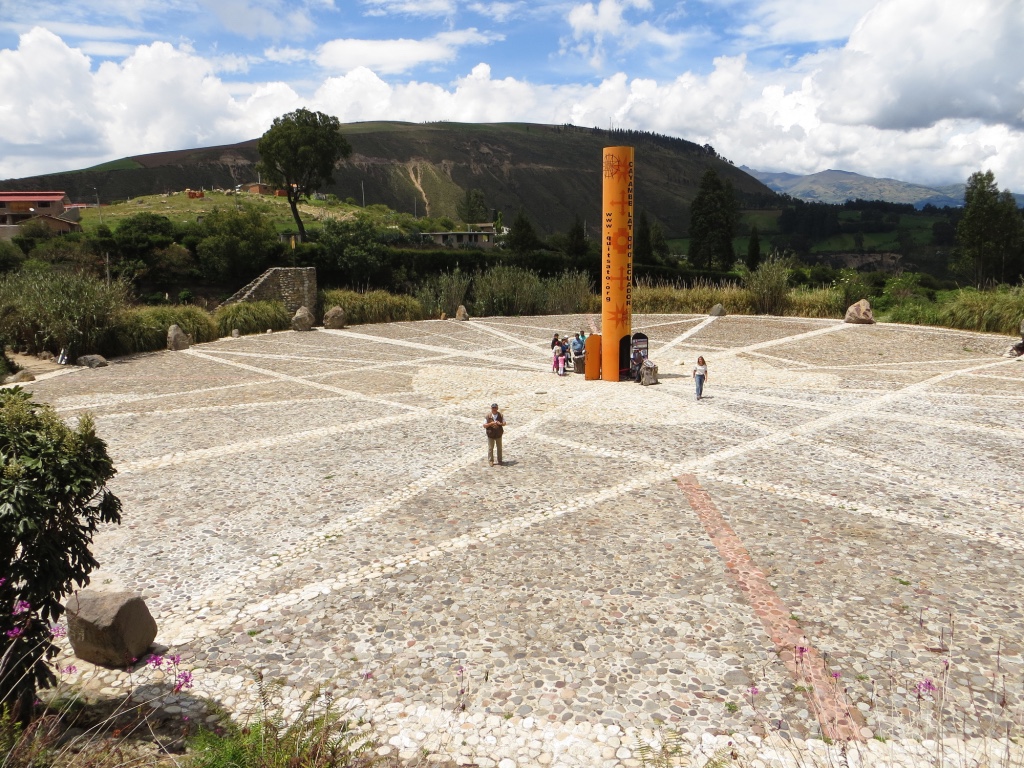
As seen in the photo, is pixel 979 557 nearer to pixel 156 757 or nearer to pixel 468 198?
pixel 156 757

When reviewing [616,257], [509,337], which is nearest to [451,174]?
[509,337]

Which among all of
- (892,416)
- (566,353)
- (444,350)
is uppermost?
(566,353)

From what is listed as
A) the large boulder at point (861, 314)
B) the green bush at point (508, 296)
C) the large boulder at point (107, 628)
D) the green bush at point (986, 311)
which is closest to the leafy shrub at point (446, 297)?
the green bush at point (508, 296)

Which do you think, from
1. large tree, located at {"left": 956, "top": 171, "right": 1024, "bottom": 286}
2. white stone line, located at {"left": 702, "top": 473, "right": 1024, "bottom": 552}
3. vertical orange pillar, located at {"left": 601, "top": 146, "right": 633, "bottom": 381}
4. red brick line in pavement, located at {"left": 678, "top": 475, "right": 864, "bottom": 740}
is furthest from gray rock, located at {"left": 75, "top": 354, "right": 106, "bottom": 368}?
large tree, located at {"left": 956, "top": 171, "right": 1024, "bottom": 286}

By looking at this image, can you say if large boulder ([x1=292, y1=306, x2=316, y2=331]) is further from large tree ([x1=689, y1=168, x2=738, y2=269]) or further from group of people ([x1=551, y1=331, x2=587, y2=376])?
large tree ([x1=689, y1=168, x2=738, y2=269])

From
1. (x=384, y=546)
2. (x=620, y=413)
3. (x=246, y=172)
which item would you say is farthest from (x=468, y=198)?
(x=384, y=546)

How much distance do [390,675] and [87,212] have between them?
79366mm

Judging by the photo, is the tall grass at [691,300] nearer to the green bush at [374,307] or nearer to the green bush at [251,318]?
the green bush at [374,307]

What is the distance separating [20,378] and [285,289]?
13.6m

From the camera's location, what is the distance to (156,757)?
4.06 meters

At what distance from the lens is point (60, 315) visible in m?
19.0

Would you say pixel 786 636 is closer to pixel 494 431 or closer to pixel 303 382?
pixel 494 431

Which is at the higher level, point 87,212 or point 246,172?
point 246,172

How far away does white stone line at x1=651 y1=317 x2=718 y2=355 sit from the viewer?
20719mm
